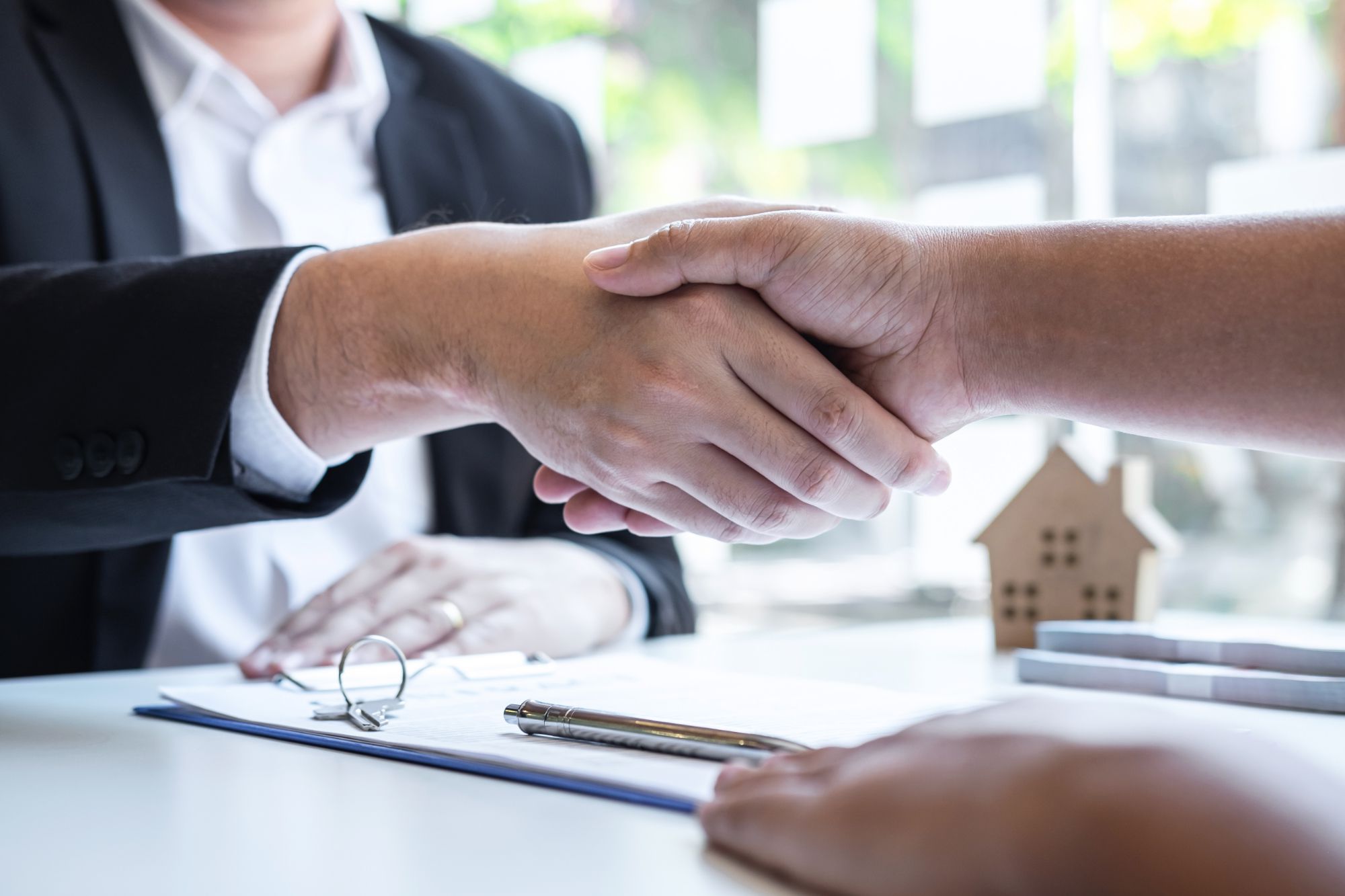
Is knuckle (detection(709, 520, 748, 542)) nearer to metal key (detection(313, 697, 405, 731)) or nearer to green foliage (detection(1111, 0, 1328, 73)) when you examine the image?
metal key (detection(313, 697, 405, 731))

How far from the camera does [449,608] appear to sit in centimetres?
111

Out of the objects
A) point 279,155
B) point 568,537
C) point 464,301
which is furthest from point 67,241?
point 464,301

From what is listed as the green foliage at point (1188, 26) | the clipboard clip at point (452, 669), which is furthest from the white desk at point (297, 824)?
the green foliage at point (1188, 26)

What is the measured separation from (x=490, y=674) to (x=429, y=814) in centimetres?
38

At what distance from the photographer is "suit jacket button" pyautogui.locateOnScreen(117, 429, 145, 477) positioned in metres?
0.92

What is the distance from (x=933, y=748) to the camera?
46cm

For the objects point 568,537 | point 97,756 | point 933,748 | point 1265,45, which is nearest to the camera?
point 933,748

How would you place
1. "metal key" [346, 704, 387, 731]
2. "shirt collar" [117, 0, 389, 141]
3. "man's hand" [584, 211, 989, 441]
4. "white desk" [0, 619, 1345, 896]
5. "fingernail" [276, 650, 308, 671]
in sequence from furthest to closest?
"shirt collar" [117, 0, 389, 141] → "fingernail" [276, 650, 308, 671] → "man's hand" [584, 211, 989, 441] → "metal key" [346, 704, 387, 731] → "white desk" [0, 619, 1345, 896]

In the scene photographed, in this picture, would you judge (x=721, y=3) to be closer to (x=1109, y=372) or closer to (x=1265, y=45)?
(x=1265, y=45)

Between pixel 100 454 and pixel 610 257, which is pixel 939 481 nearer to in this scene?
pixel 610 257

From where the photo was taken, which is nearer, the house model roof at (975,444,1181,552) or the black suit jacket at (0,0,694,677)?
the black suit jacket at (0,0,694,677)

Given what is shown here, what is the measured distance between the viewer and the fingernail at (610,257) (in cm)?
87

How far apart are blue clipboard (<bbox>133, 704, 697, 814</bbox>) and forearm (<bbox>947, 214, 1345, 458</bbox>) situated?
Answer: 1.46 ft

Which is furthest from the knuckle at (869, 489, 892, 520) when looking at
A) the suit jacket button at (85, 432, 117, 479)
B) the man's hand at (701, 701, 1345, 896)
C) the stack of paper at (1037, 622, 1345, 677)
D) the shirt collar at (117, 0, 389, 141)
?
the shirt collar at (117, 0, 389, 141)
